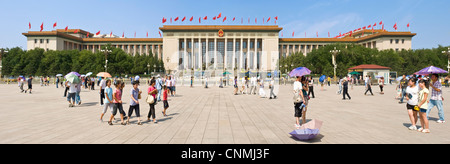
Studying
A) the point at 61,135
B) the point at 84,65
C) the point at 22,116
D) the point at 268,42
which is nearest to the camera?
the point at 61,135

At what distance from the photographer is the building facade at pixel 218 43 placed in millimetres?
85312

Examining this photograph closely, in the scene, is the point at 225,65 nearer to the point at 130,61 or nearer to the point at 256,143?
the point at 130,61

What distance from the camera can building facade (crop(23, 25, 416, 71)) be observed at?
85.3 m

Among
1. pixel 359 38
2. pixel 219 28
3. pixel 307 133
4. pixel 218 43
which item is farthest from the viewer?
pixel 218 43

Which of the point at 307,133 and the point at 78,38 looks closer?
the point at 307,133

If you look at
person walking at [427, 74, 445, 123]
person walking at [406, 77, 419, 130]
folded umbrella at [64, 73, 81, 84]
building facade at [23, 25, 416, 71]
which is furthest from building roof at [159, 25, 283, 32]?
person walking at [406, 77, 419, 130]

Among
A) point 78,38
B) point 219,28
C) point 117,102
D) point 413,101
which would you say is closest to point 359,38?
point 219,28

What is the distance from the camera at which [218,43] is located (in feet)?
318

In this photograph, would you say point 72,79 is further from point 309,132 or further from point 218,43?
point 218,43

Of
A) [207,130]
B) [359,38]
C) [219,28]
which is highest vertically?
[219,28]

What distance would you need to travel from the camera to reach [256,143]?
237 inches
